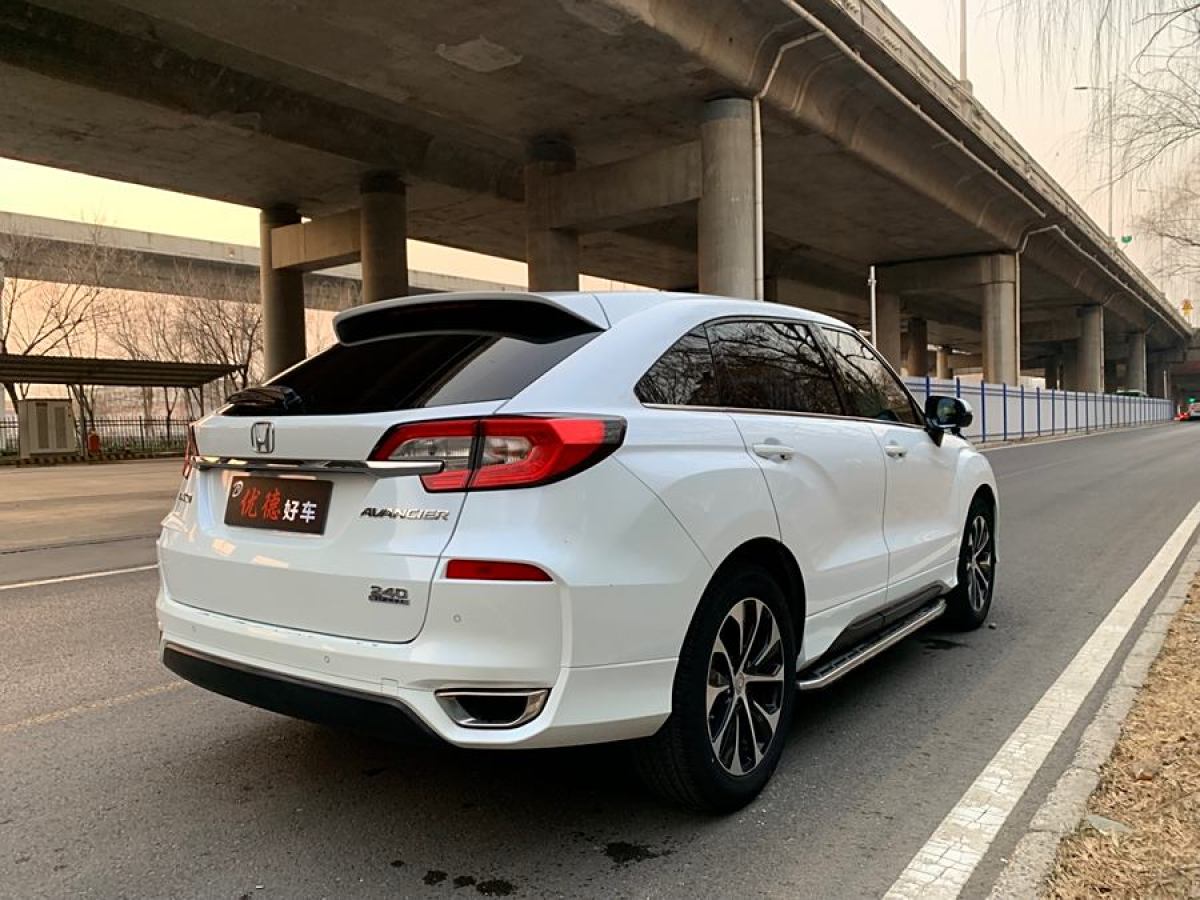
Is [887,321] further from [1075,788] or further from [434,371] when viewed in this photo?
[434,371]

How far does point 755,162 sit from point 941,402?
1574 centimetres

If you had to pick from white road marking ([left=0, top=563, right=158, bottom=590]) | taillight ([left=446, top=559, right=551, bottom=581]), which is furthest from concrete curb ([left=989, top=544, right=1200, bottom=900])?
white road marking ([left=0, top=563, right=158, bottom=590])

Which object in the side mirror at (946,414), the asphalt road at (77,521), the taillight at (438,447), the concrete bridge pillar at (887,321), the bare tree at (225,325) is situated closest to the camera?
the taillight at (438,447)

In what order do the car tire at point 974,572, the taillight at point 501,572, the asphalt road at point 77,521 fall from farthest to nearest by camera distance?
the asphalt road at point 77,521 → the car tire at point 974,572 → the taillight at point 501,572

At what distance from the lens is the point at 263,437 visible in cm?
310

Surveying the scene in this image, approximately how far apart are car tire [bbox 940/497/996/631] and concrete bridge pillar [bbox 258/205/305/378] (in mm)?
27804

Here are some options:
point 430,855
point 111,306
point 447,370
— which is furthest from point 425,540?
point 111,306

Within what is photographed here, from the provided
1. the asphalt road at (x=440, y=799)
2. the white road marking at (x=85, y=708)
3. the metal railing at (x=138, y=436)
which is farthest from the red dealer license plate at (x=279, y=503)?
the metal railing at (x=138, y=436)

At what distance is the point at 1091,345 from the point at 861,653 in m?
59.7

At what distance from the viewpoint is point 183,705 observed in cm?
442

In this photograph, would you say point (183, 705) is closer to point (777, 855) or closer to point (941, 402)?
point (777, 855)

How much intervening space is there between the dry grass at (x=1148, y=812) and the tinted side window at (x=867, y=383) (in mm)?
1730

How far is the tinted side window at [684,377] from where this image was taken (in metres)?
3.15

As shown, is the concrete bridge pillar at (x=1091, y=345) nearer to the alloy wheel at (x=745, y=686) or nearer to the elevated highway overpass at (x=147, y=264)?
the elevated highway overpass at (x=147, y=264)
